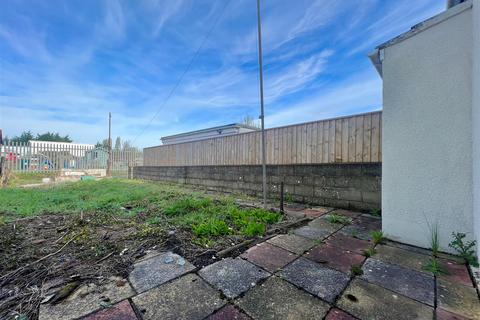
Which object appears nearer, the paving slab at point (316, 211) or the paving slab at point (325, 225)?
the paving slab at point (325, 225)

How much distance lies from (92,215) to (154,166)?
672 cm

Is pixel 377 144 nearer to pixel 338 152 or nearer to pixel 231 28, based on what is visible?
pixel 338 152

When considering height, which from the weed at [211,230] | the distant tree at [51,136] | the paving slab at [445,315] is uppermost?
the distant tree at [51,136]

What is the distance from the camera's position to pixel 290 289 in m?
1.46

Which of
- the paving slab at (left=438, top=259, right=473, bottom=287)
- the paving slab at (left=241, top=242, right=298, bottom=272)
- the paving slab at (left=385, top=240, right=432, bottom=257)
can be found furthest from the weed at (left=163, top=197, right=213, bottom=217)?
the paving slab at (left=438, top=259, right=473, bottom=287)

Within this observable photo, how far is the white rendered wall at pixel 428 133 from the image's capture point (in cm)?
196

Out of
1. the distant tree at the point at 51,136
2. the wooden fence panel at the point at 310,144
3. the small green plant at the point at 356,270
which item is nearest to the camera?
the small green plant at the point at 356,270

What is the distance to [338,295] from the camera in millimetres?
1389

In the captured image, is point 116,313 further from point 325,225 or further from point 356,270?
point 325,225

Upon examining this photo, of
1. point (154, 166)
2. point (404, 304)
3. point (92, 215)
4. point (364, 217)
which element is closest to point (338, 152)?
point (364, 217)

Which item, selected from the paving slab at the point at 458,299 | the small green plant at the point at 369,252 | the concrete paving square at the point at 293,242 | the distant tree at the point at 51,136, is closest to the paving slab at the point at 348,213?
the small green plant at the point at 369,252

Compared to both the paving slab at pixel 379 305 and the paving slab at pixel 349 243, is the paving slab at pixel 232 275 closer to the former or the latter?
the paving slab at pixel 379 305

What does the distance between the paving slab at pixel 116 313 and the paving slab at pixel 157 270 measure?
0.18m

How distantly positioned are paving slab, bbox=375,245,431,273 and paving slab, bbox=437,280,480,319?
9.7 inches
